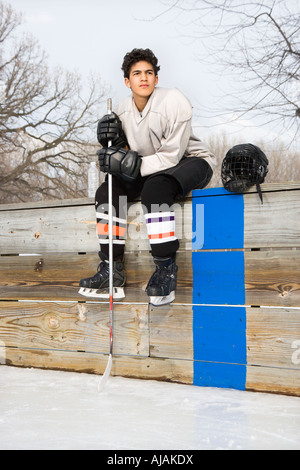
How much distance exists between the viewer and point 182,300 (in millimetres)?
2521

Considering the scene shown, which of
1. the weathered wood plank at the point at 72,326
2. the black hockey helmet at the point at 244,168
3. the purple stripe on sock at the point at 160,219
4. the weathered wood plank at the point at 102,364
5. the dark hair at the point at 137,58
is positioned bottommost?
the weathered wood plank at the point at 102,364

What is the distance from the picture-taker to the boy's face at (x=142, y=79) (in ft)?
8.36

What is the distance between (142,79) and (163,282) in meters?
1.11

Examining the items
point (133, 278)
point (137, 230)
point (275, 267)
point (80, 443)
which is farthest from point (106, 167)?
point (80, 443)

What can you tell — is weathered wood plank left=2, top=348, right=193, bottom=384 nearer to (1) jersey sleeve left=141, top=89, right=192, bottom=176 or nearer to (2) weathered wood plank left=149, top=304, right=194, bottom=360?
(2) weathered wood plank left=149, top=304, right=194, bottom=360

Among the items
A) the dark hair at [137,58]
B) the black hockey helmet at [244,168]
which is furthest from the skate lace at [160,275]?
the dark hair at [137,58]

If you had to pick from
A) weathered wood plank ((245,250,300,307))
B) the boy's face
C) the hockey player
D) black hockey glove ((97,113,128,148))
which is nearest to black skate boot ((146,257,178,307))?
the hockey player

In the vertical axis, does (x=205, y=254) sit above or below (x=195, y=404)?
above

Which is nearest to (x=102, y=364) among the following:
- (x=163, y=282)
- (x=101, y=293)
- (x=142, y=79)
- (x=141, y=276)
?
(x=101, y=293)

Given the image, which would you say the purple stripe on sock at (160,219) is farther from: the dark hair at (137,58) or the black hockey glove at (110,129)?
the dark hair at (137,58)

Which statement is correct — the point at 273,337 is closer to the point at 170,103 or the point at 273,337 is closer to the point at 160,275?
the point at 160,275

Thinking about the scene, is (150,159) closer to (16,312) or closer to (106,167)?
(106,167)
